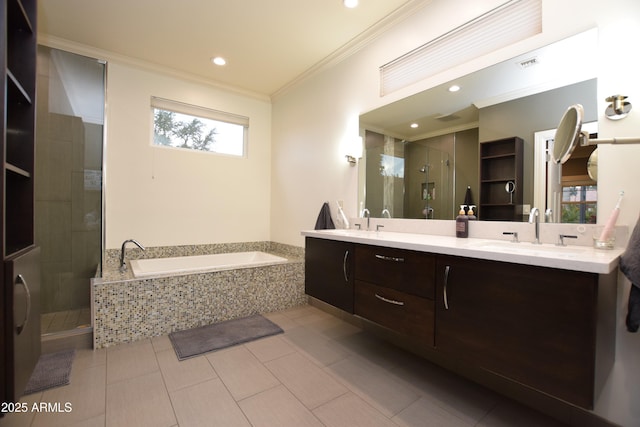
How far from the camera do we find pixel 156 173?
3.27m

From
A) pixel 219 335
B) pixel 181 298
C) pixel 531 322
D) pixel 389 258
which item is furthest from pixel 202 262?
pixel 531 322

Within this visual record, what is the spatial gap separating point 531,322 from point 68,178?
3544 millimetres

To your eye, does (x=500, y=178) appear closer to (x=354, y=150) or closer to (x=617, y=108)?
(x=617, y=108)

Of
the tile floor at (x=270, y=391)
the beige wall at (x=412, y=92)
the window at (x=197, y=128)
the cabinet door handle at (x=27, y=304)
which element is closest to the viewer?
the cabinet door handle at (x=27, y=304)

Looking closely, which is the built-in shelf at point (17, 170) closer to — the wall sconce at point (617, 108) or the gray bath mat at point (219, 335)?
the gray bath mat at point (219, 335)

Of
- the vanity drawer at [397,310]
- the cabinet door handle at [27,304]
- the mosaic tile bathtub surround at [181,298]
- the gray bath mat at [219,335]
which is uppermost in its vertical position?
the cabinet door handle at [27,304]

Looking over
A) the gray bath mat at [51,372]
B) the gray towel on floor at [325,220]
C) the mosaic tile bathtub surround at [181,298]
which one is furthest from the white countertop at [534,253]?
the gray bath mat at [51,372]

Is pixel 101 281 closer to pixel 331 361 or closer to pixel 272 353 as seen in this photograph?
pixel 272 353

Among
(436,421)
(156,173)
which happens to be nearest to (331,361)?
(436,421)

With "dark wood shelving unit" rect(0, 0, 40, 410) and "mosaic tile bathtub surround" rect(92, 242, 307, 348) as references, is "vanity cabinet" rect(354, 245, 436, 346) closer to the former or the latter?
"mosaic tile bathtub surround" rect(92, 242, 307, 348)

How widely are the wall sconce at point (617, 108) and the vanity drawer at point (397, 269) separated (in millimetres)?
1059

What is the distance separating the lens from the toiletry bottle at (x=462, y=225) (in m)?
1.86

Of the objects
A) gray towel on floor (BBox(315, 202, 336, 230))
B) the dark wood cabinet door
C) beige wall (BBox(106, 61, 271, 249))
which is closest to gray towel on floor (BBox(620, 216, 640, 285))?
the dark wood cabinet door

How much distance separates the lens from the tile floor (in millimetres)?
1444
